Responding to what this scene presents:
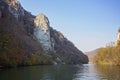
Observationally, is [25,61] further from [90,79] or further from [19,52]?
[90,79]

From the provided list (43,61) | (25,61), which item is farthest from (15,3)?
(25,61)

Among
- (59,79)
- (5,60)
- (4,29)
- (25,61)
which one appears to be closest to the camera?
(59,79)

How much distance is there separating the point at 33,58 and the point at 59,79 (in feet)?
326

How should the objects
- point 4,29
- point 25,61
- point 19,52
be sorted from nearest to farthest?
point 4,29
point 19,52
point 25,61

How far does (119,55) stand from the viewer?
185 metres

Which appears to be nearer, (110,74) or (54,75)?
(54,75)

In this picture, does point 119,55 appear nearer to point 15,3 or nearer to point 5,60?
point 15,3

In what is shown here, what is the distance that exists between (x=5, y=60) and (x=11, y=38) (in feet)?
68.9

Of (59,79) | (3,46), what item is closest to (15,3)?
(3,46)

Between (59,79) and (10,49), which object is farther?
(10,49)

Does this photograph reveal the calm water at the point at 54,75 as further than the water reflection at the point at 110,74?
No

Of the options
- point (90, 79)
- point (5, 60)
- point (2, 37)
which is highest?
point (2, 37)

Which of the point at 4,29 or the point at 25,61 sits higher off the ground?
the point at 4,29

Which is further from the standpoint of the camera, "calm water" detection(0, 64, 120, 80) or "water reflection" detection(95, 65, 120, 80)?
"water reflection" detection(95, 65, 120, 80)
